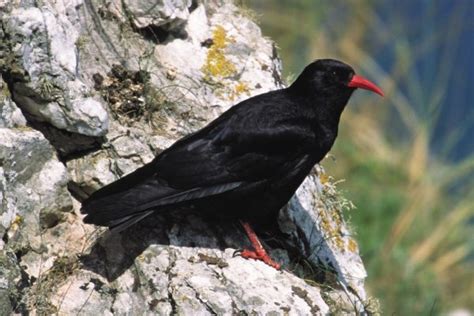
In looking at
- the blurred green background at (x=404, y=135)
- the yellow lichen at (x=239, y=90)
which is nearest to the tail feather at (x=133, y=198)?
the yellow lichen at (x=239, y=90)

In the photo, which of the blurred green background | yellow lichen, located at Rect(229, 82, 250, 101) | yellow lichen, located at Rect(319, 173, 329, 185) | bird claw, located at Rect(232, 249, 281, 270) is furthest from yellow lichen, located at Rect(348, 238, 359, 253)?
the blurred green background

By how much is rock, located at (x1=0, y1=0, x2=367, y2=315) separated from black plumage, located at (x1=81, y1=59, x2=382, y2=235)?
6.9 inches

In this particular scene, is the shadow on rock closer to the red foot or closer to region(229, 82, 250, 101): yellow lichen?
the red foot

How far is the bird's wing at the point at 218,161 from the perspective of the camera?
522 cm

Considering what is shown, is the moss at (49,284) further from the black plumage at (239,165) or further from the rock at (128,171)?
the black plumage at (239,165)

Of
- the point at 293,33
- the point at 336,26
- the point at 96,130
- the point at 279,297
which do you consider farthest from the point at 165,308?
the point at 336,26

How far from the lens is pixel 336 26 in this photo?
38.9 ft

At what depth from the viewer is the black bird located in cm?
524

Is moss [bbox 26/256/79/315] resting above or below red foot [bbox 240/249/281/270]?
below

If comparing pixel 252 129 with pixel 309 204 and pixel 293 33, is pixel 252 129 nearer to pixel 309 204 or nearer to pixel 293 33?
pixel 309 204

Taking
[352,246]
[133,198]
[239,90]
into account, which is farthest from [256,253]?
[239,90]

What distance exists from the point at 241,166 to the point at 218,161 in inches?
4.7

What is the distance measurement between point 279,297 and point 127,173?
1.00 m

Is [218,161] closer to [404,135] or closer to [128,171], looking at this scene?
[128,171]
